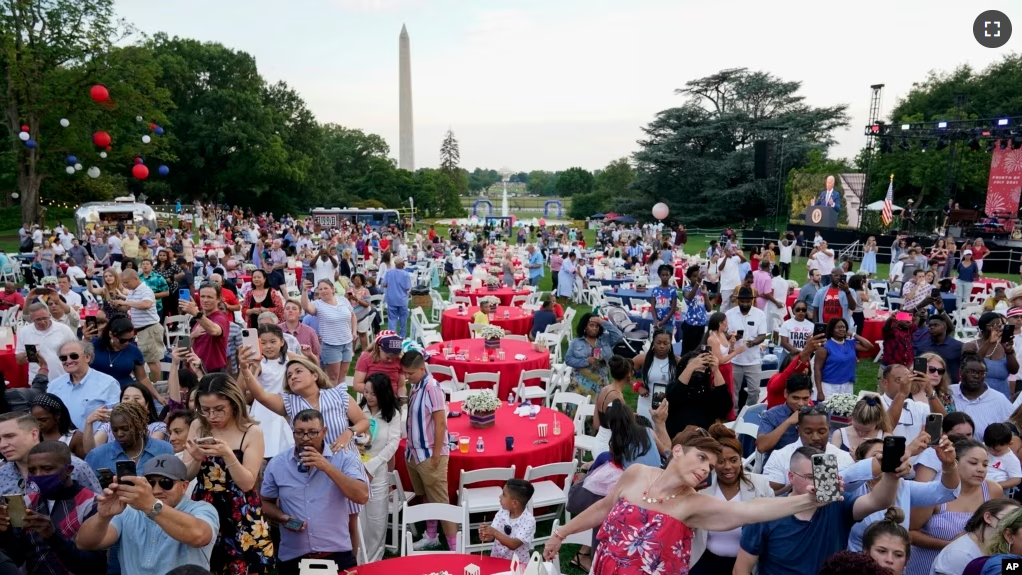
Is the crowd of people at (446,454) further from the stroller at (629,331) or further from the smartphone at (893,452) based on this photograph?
the stroller at (629,331)

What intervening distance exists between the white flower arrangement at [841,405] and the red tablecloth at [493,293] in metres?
9.36

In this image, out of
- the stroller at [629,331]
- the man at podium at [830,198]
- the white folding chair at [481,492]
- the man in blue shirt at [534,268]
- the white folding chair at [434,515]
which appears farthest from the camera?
the man at podium at [830,198]

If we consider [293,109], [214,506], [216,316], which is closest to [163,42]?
[293,109]

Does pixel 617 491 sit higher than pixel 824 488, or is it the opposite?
pixel 824 488

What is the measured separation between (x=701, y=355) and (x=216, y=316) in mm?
4315

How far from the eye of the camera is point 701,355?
501cm

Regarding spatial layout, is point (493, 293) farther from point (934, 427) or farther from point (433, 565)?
point (934, 427)

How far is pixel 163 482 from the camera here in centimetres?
281

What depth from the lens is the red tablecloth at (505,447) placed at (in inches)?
212

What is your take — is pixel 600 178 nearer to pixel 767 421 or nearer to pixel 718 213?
pixel 718 213

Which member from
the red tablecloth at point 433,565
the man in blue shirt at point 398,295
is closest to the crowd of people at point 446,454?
the red tablecloth at point 433,565

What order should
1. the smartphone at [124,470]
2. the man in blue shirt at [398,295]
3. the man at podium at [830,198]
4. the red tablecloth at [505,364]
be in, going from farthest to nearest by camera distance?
1. the man at podium at [830,198]
2. the man in blue shirt at [398,295]
3. the red tablecloth at [505,364]
4. the smartphone at [124,470]

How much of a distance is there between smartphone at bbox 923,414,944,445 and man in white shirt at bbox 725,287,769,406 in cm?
384

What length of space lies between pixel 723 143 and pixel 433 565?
162ft
